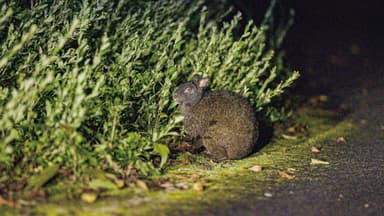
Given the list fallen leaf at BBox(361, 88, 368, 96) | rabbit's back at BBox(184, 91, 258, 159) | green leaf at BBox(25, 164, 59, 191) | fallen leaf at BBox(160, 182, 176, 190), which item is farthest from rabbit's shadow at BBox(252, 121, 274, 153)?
fallen leaf at BBox(361, 88, 368, 96)

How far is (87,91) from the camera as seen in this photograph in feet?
17.3

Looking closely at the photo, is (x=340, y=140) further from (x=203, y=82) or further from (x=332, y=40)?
(x=332, y=40)

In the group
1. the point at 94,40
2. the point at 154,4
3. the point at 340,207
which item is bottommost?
the point at 340,207

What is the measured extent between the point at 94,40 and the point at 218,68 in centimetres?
165

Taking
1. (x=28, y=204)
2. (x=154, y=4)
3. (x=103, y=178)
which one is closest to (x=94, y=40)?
(x=154, y=4)

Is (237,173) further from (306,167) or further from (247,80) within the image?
(247,80)

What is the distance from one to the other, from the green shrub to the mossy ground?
1.05ft

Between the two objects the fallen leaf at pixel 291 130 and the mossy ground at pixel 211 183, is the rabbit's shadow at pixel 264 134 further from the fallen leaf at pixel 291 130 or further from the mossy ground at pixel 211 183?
the fallen leaf at pixel 291 130

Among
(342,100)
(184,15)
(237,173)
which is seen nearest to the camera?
Answer: (237,173)

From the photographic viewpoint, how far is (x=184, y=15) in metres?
7.72

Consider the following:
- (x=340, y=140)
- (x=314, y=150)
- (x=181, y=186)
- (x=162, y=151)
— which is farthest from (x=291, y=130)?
(x=181, y=186)

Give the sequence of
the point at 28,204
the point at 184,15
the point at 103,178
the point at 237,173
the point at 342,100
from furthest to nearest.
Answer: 1. the point at 342,100
2. the point at 184,15
3. the point at 237,173
4. the point at 103,178
5. the point at 28,204

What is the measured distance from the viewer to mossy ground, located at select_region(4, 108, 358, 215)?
3871 mm

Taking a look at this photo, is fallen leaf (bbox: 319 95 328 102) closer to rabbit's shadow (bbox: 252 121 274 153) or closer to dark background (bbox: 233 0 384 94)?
dark background (bbox: 233 0 384 94)
